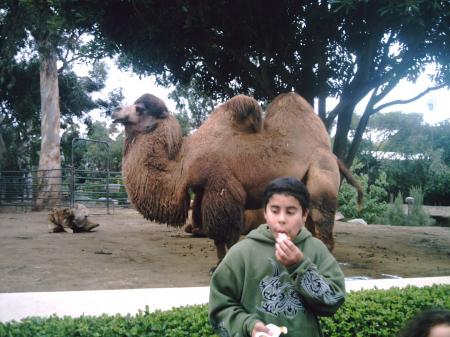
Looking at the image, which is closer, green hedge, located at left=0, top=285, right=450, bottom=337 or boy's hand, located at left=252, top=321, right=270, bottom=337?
boy's hand, located at left=252, top=321, right=270, bottom=337

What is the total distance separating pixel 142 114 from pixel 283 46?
319cm

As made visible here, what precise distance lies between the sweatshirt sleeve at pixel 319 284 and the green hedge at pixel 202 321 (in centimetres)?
156

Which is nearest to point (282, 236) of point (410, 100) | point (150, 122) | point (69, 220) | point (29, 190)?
point (150, 122)

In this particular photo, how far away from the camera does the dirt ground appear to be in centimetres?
575

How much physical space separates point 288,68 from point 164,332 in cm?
549

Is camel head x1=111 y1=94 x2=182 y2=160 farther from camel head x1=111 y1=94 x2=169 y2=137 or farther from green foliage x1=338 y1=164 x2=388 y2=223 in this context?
green foliage x1=338 y1=164 x2=388 y2=223

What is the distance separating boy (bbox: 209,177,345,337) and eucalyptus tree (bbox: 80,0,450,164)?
5014 millimetres

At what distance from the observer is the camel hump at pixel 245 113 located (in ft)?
17.9

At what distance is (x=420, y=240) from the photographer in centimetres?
1077

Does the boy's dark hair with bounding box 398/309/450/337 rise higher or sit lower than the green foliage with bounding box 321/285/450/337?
higher

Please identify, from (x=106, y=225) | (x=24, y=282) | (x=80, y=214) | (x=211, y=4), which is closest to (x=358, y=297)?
(x=24, y=282)

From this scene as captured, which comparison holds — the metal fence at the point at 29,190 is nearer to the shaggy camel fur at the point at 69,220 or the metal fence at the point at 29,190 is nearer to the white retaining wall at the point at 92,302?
the shaggy camel fur at the point at 69,220

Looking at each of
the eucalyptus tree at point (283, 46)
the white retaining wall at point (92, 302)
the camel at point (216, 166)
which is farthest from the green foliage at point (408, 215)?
the white retaining wall at point (92, 302)

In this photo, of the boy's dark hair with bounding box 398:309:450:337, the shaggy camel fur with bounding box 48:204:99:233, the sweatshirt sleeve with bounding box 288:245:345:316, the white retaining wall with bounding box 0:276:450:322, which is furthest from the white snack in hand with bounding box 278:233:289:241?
the shaggy camel fur with bounding box 48:204:99:233
